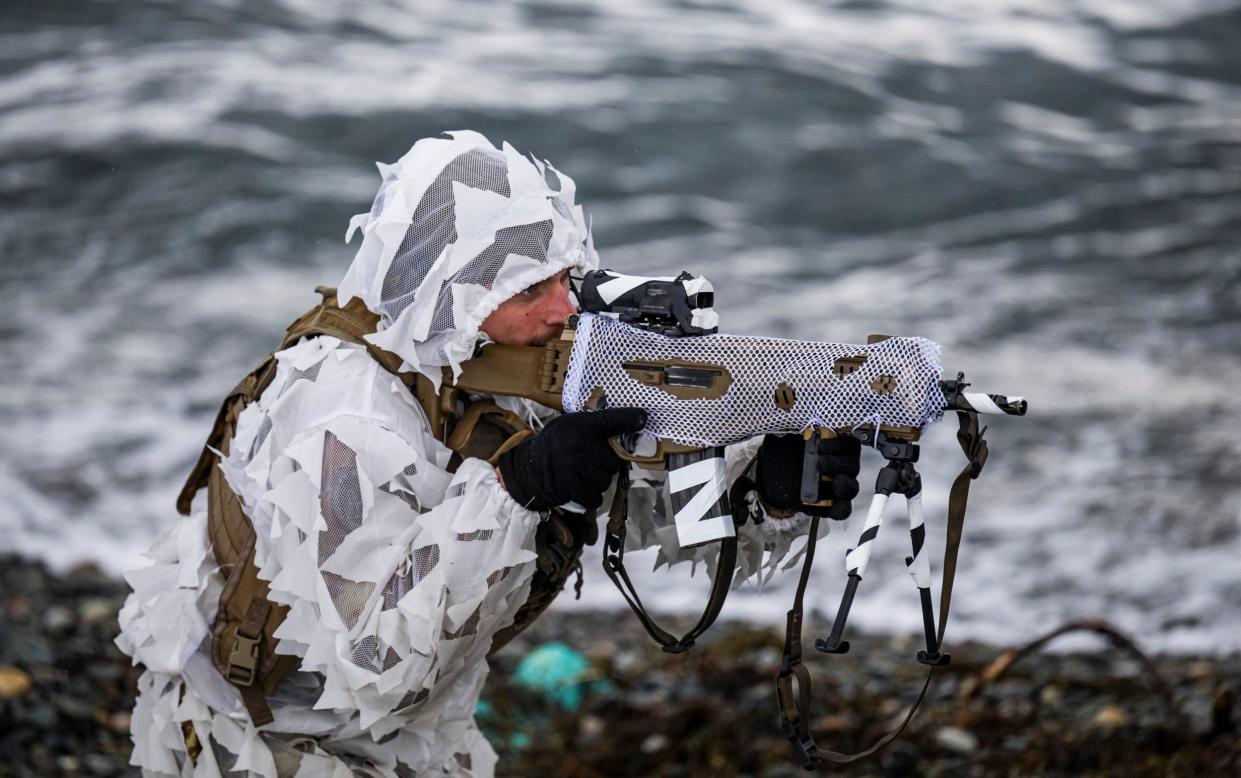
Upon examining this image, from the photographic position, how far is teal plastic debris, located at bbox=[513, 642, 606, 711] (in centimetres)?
537

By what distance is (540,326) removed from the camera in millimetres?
3016

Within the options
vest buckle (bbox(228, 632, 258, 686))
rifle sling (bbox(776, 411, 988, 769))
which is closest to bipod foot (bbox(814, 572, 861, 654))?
rifle sling (bbox(776, 411, 988, 769))

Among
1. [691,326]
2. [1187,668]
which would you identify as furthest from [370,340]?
[1187,668]

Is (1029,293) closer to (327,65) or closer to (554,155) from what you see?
(554,155)

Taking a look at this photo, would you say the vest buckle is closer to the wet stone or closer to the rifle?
the rifle

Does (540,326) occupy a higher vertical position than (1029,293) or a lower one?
higher

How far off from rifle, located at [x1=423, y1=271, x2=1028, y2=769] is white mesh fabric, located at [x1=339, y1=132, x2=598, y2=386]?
13 cm

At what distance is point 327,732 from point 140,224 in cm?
831

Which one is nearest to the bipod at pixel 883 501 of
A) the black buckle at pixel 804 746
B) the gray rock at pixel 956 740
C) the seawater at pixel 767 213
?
the black buckle at pixel 804 746

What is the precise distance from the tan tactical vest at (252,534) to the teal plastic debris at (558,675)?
230 centimetres

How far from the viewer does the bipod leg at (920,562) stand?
8.91 feet

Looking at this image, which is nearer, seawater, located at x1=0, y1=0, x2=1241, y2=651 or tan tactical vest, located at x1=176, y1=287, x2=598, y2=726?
tan tactical vest, located at x1=176, y1=287, x2=598, y2=726

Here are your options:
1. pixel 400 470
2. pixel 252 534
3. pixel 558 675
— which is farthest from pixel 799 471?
pixel 558 675

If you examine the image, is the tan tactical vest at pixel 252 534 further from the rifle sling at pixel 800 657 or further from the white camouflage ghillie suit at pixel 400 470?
the rifle sling at pixel 800 657
